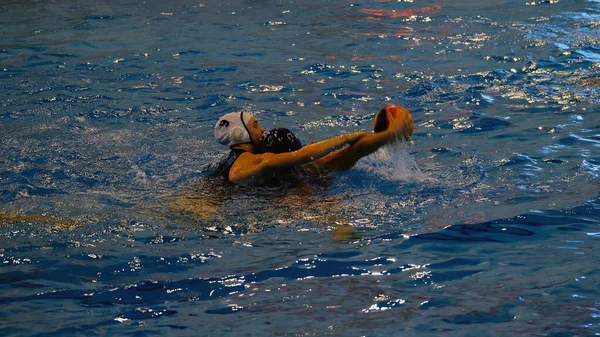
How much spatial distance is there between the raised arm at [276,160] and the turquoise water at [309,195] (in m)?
0.10

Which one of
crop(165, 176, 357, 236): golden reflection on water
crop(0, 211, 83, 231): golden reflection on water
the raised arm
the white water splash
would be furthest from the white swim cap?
crop(0, 211, 83, 231): golden reflection on water

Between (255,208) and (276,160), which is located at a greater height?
(276,160)

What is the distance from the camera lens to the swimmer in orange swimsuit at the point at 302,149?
16.1ft

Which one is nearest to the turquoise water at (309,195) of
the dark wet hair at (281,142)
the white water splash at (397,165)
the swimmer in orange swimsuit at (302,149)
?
the white water splash at (397,165)

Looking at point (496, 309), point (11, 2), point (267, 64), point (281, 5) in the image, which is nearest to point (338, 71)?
point (267, 64)

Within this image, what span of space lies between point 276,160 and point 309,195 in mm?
316

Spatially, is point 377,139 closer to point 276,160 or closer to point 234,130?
point 276,160

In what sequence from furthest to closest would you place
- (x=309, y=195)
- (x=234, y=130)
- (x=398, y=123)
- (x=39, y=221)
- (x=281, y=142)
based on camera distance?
(x=234, y=130) < (x=281, y=142) < (x=309, y=195) < (x=398, y=123) < (x=39, y=221)

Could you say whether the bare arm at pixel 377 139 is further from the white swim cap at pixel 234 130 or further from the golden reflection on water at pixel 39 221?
the golden reflection on water at pixel 39 221

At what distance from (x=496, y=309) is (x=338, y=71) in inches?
245

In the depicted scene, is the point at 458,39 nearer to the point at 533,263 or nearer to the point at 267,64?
the point at 267,64

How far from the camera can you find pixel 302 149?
16.1 ft

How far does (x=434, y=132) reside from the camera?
6.81 m

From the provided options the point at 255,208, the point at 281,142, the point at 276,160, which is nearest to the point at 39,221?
the point at 255,208
